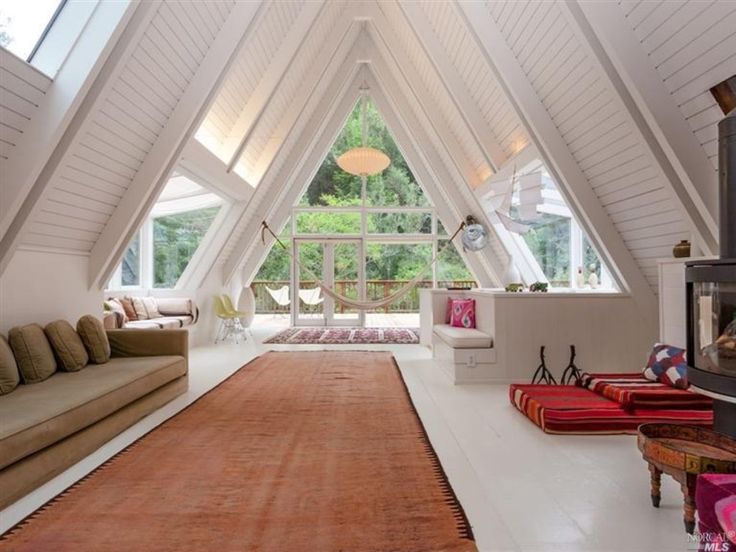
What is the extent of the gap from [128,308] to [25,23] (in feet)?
12.6

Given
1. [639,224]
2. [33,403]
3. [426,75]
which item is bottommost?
[33,403]

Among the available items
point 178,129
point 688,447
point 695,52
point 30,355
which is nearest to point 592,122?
point 695,52

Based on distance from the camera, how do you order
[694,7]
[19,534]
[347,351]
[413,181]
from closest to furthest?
[19,534], [694,7], [347,351], [413,181]

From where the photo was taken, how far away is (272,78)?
4.95m

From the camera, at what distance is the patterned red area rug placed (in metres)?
6.76

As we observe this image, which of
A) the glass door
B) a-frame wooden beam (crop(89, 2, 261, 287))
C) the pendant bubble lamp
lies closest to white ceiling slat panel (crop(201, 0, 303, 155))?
a-frame wooden beam (crop(89, 2, 261, 287))

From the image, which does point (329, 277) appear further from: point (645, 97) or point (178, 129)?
point (645, 97)

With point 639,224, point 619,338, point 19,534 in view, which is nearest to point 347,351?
point 619,338

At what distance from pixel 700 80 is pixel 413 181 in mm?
6382

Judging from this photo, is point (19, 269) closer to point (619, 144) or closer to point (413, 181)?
point (619, 144)

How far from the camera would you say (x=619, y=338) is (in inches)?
163

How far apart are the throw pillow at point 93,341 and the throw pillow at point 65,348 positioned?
0.16 m

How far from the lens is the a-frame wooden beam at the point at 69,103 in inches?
101

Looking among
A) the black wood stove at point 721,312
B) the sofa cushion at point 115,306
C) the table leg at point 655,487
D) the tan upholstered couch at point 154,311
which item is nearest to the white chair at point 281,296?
the tan upholstered couch at point 154,311
